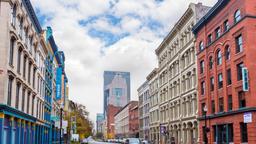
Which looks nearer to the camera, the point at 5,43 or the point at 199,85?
the point at 5,43

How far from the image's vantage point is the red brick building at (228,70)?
3959cm

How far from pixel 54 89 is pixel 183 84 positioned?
2543cm

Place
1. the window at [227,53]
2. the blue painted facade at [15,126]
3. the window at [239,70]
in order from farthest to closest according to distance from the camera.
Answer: the window at [227,53]
the window at [239,70]
the blue painted facade at [15,126]

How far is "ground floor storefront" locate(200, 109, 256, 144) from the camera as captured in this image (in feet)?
125

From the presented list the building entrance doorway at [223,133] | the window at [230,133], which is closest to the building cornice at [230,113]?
the building entrance doorway at [223,133]

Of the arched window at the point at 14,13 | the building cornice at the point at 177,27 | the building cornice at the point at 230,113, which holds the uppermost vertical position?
the building cornice at the point at 177,27

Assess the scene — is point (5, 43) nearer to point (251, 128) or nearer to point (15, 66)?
point (15, 66)

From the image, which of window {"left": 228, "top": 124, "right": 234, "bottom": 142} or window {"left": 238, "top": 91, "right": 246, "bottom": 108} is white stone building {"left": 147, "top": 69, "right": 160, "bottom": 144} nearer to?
window {"left": 228, "top": 124, "right": 234, "bottom": 142}

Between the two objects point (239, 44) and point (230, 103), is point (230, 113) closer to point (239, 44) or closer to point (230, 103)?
point (230, 103)

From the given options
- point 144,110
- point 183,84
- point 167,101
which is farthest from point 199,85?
point 144,110

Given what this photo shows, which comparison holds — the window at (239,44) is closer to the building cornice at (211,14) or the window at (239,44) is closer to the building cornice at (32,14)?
the building cornice at (211,14)

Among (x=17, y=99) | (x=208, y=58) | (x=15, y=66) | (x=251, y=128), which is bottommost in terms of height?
(x=251, y=128)

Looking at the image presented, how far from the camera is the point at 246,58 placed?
131ft

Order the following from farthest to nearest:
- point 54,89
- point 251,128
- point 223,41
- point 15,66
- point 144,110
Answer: point 144,110 < point 54,89 < point 223,41 < point 251,128 < point 15,66
